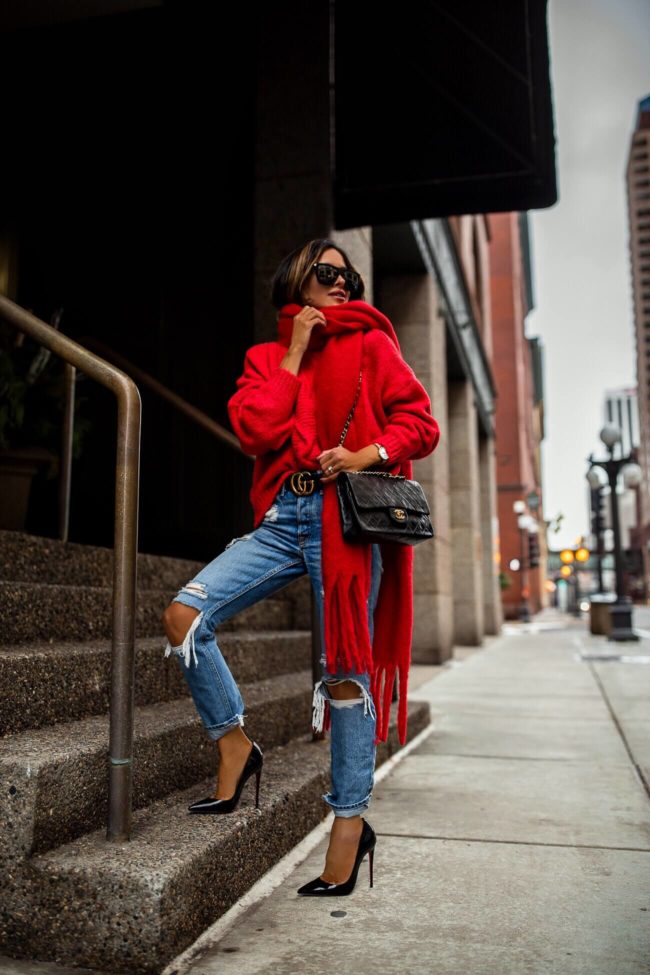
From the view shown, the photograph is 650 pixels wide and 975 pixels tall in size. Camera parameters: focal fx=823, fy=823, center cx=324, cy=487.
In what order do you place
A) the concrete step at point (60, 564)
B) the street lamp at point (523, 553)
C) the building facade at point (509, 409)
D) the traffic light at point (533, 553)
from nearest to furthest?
the concrete step at point (60, 564)
the street lamp at point (523, 553)
the traffic light at point (533, 553)
the building facade at point (509, 409)

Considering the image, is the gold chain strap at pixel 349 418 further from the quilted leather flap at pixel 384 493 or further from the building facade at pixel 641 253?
the building facade at pixel 641 253

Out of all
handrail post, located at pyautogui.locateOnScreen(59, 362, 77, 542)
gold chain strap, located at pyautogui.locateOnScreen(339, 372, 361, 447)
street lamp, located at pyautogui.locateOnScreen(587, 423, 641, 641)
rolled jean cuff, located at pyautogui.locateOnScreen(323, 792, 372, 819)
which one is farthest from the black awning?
street lamp, located at pyautogui.locateOnScreen(587, 423, 641, 641)

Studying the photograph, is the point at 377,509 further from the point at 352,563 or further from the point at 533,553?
the point at 533,553

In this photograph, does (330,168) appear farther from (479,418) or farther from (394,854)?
(479,418)

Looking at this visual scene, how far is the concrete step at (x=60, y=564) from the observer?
3.61 meters

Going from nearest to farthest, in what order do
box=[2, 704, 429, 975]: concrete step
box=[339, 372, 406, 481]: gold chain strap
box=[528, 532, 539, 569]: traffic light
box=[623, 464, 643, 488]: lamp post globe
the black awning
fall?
box=[2, 704, 429, 975]: concrete step → box=[339, 372, 406, 481]: gold chain strap → the black awning → box=[623, 464, 643, 488]: lamp post globe → box=[528, 532, 539, 569]: traffic light

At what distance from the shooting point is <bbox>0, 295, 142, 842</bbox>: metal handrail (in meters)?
2.22

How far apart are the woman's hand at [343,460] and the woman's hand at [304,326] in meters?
0.36

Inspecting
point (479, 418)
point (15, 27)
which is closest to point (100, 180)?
point (15, 27)

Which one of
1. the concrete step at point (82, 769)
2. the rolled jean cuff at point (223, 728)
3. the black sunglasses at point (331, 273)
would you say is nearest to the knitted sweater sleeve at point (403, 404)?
the black sunglasses at point (331, 273)

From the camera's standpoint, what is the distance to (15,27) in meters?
7.10

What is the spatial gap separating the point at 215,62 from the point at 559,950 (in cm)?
754

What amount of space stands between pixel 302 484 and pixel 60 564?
1865 millimetres

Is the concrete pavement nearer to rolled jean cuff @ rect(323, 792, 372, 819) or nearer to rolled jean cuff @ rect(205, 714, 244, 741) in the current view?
rolled jean cuff @ rect(323, 792, 372, 819)
